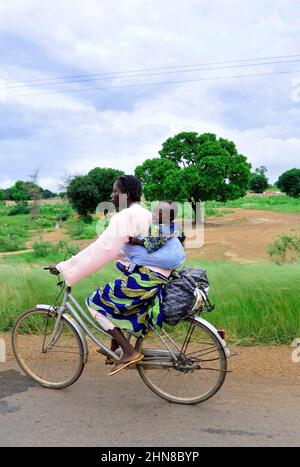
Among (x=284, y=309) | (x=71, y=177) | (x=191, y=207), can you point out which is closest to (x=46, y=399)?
(x=284, y=309)

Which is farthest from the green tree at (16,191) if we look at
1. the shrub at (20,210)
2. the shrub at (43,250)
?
the shrub at (43,250)

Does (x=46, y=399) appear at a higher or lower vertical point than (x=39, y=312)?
lower

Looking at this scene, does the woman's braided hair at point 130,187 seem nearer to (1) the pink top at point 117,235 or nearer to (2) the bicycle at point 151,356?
(1) the pink top at point 117,235

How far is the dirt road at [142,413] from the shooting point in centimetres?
324

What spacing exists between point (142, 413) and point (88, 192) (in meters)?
49.1

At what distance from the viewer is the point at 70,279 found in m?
3.91

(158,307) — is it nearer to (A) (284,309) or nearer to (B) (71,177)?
(A) (284,309)

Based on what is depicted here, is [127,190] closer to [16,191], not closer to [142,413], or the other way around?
[142,413]

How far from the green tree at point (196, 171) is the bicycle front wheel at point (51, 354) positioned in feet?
107

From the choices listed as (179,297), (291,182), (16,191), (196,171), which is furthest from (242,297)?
(16,191)

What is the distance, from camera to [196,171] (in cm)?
3856

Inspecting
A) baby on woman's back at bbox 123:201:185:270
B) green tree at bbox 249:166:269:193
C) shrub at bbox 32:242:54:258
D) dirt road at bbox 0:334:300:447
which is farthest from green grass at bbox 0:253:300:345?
green tree at bbox 249:166:269:193

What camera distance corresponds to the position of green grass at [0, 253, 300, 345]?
5.38 metres

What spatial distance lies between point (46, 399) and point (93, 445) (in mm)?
914
